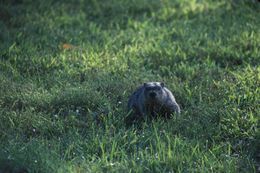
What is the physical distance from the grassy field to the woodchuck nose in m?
0.16

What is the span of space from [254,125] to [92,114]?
2253 mm

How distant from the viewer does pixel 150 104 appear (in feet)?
14.5

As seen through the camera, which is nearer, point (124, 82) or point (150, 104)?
point (150, 104)

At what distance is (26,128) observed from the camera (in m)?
4.37

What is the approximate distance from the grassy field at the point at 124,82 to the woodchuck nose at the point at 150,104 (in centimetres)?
16

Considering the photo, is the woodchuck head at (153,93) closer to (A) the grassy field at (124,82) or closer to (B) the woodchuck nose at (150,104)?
(B) the woodchuck nose at (150,104)

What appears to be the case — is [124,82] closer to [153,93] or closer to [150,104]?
[150,104]

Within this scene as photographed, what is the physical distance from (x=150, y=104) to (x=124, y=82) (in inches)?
44.0

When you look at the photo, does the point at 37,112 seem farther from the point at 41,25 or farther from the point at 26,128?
the point at 41,25

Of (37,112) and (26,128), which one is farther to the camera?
(37,112)

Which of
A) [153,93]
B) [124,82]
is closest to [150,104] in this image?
[153,93]

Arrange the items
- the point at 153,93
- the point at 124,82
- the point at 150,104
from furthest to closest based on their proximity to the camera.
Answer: the point at 124,82 < the point at 150,104 < the point at 153,93

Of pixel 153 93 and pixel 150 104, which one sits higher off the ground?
pixel 153 93

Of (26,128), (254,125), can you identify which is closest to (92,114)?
(26,128)
